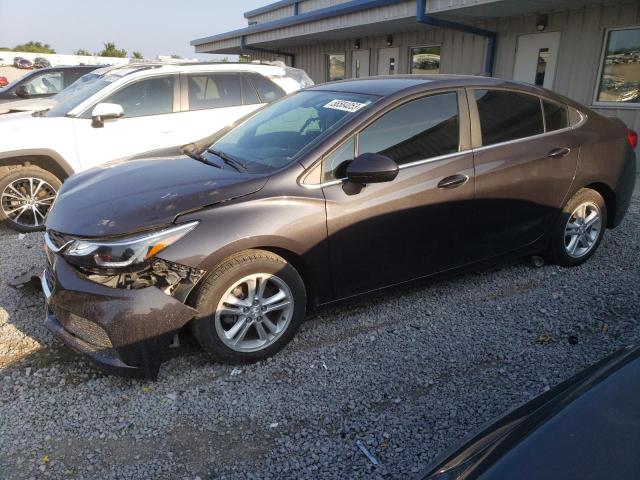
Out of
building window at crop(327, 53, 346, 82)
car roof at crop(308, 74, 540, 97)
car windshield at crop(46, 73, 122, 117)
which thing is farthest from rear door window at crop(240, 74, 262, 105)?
building window at crop(327, 53, 346, 82)

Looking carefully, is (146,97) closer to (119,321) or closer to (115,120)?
(115,120)

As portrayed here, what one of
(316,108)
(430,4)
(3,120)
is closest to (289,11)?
(430,4)

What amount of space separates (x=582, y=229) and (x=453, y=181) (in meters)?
1.72

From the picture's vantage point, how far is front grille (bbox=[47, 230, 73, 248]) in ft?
9.34

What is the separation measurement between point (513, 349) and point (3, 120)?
5.90 metres

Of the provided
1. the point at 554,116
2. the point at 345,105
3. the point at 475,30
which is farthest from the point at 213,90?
the point at 475,30

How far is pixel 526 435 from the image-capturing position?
1490 mm

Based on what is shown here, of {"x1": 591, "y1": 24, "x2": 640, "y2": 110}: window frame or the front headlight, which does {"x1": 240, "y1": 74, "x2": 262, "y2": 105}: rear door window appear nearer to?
the front headlight

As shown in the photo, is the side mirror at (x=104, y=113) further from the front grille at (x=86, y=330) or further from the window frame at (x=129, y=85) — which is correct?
the front grille at (x=86, y=330)

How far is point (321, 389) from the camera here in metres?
2.86

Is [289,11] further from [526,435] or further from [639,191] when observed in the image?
[526,435]

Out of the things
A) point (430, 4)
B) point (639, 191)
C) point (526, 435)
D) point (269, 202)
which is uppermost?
point (430, 4)

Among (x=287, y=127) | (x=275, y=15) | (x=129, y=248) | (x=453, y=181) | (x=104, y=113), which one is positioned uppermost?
(x=275, y=15)

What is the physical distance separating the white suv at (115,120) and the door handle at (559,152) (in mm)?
3969
